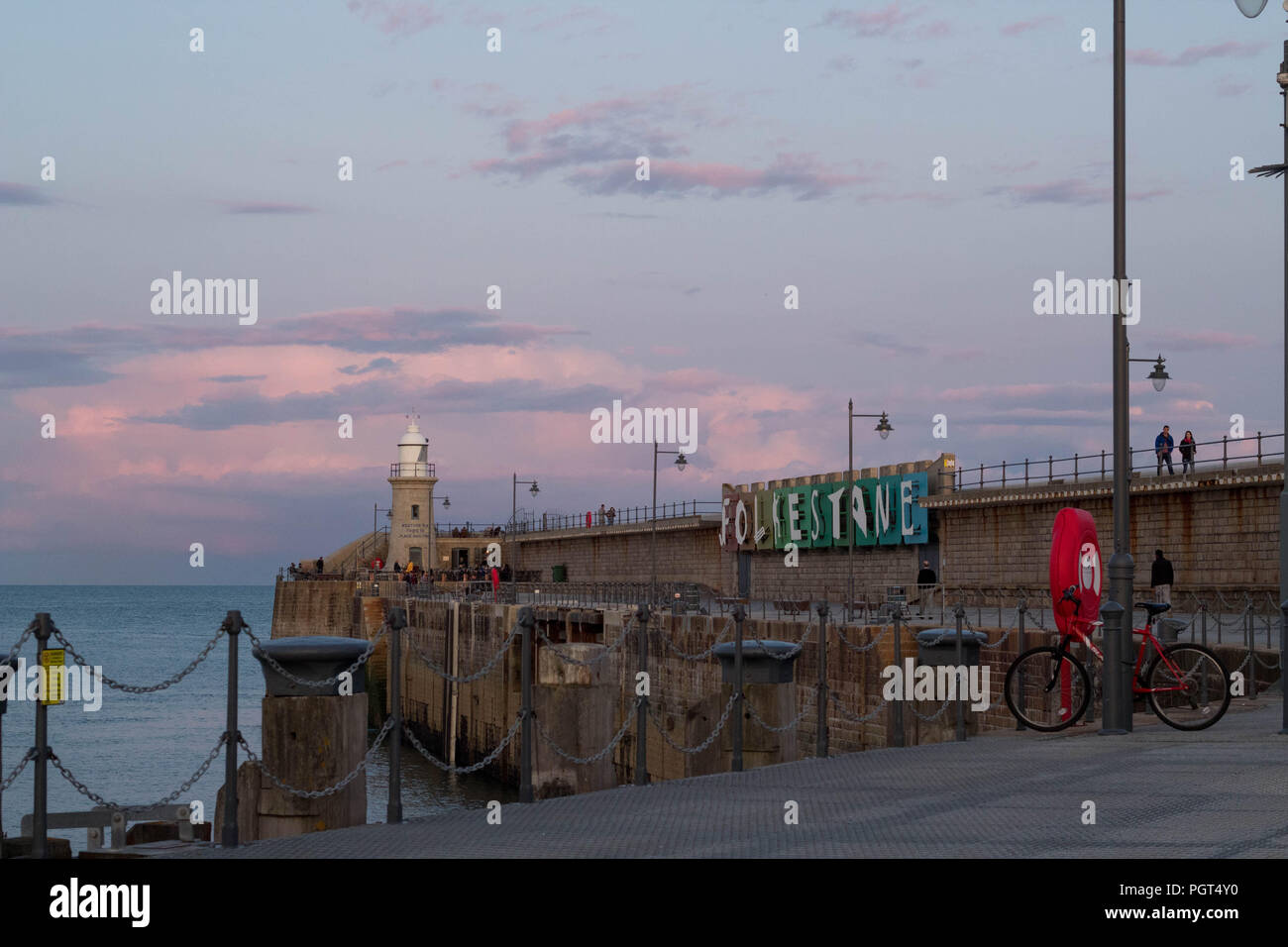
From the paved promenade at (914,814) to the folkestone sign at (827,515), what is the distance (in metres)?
34.2

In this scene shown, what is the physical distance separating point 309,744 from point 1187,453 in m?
32.4

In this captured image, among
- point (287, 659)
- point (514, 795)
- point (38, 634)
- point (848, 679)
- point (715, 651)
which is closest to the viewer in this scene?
point (38, 634)

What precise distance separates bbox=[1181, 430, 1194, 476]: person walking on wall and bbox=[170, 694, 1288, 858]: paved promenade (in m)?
25.9

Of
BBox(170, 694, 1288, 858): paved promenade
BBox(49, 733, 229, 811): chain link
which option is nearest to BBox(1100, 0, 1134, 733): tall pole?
BBox(170, 694, 1288, 858): paved promenade

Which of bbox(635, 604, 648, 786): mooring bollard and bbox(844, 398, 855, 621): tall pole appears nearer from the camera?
bbox(635, 604, 648, 786): mooring bollard

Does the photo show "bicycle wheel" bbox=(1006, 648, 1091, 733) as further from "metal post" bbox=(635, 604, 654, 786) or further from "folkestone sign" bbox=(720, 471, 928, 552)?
"folkestone sign" bbox=(720, 471, 928, 552)

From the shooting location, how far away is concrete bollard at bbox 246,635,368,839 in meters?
10.5

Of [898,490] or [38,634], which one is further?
[898,490]

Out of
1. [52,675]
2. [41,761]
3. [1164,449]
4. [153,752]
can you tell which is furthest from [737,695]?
[153,752]
